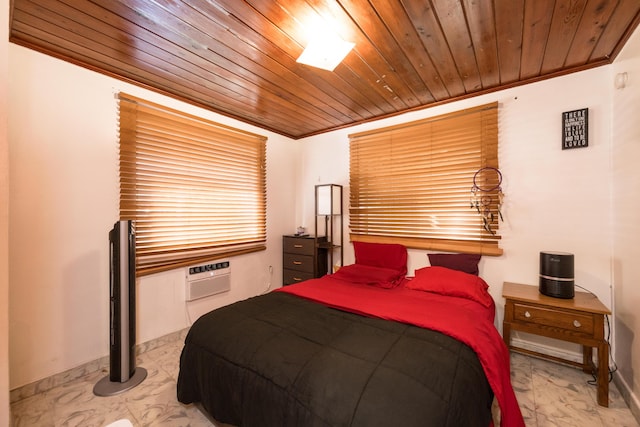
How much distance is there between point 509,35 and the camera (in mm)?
1765

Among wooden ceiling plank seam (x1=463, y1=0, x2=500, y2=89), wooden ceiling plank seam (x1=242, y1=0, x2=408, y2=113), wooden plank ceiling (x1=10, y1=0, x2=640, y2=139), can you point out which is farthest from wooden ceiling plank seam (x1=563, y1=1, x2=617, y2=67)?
wooden ceiling plank seam (x1=242, y1=0, x2=408, y2=113)

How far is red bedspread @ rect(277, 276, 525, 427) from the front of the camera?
1316 millimetres

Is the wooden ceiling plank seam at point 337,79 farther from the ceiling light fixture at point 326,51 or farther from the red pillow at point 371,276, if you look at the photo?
the red pillow at point 371,276

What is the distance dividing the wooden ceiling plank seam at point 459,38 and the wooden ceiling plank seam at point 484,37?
3 centimetres

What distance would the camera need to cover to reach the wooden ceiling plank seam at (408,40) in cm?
154

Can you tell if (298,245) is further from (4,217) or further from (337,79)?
(4,217)

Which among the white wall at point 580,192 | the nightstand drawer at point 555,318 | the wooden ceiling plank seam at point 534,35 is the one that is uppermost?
the wooden ceiling plank seam at point 534,35

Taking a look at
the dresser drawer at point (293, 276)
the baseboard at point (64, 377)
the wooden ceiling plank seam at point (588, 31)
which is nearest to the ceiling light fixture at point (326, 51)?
the wooden ceiling plank seam at point (588, 31)

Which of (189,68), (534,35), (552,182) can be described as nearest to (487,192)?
(552,182)

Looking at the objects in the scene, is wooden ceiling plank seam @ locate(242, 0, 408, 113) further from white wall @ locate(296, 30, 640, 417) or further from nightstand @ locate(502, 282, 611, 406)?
nightstand @ locate(502, 282, 611, 406)

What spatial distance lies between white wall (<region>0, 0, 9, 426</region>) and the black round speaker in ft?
10.9

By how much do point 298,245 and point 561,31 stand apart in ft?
10.5

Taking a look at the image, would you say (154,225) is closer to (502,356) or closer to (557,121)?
(502,356)

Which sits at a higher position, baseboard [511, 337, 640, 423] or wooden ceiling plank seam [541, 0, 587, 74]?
wooden ceiling plank seam [541, 0, 587, 74]
